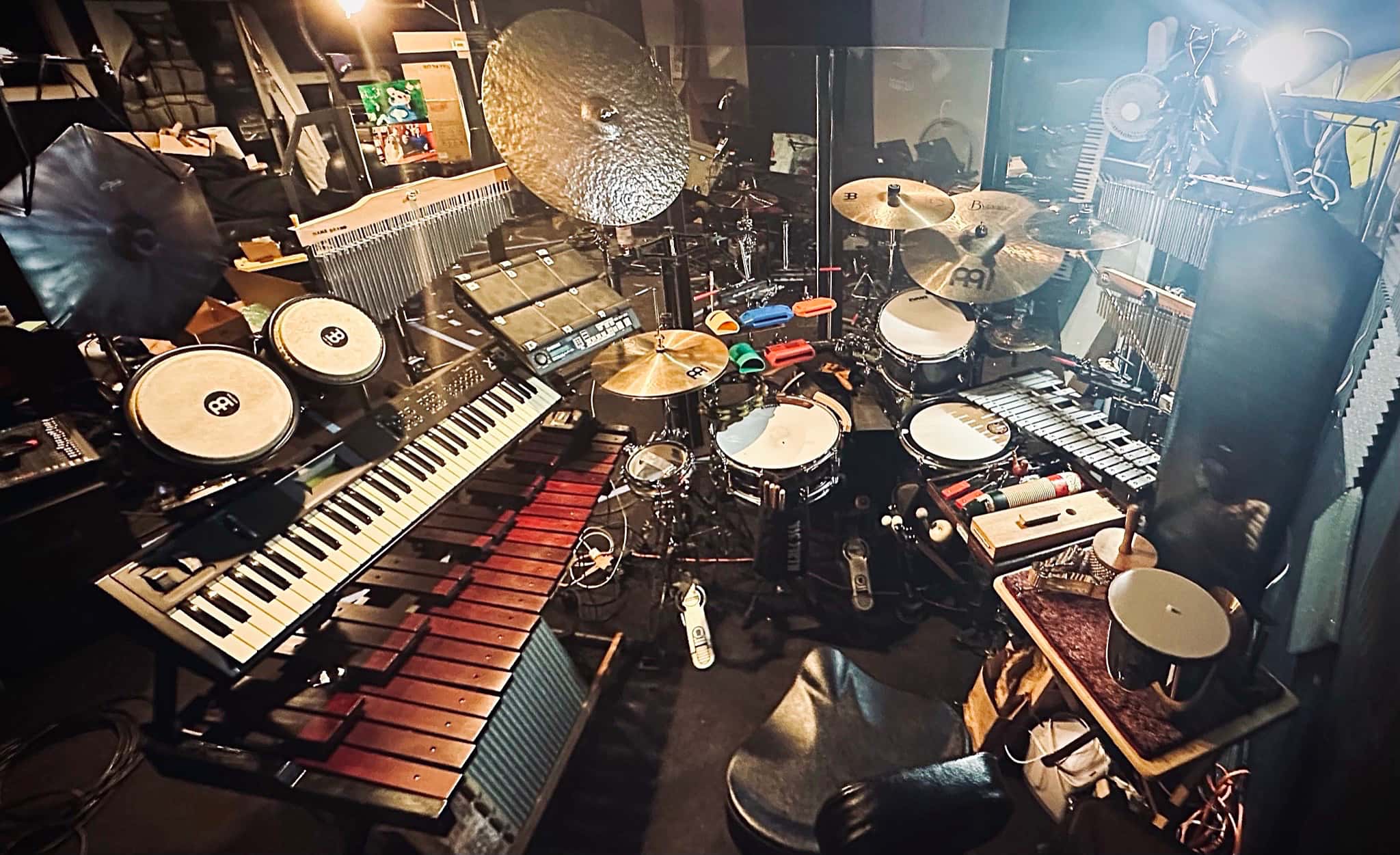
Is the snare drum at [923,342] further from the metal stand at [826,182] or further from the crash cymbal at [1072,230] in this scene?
the metal stand at [826,182]

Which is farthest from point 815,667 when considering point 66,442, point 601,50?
point 66,442

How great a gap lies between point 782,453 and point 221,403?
1877 millimetres

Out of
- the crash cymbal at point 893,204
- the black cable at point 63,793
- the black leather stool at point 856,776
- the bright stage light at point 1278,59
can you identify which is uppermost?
the bright stage light at point 1278,59

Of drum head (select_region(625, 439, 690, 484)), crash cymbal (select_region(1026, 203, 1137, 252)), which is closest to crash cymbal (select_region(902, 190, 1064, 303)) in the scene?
crash cymbal (select_region(1026, 203, 1137, 252))

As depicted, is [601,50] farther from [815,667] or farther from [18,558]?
[18,558]

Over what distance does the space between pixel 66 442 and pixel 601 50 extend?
2.88 metres

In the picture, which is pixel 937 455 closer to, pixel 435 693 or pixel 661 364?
pixel 661 364

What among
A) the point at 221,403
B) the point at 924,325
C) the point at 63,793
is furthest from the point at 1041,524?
the point at 63,793

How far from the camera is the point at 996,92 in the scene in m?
3.63

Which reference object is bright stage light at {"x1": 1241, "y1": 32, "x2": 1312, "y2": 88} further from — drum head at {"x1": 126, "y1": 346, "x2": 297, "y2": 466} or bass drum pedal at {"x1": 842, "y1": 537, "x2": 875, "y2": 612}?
drum head at {"x1": 126, "y1": 346, "x2": 297, "y2": 466}

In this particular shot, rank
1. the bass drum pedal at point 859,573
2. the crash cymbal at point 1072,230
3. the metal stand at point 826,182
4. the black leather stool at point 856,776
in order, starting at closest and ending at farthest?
the black leather stool at point 856,776, the crash cymbal at point 1072,230, the bass drum pedal at point 859,573, the metal stand at point 826,182

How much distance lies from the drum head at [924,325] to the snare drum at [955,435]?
35 centimetres

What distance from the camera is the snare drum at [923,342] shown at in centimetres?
302

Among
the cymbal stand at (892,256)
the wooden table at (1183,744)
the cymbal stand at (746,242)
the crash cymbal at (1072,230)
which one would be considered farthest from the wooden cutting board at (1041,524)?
the cymbal stand at (746,242)
